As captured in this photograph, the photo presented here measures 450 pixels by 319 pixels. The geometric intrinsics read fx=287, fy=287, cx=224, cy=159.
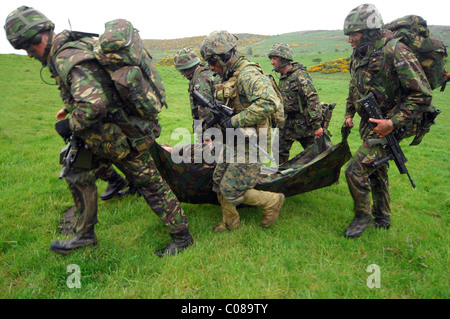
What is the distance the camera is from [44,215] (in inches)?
159

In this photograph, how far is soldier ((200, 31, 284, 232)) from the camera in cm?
325

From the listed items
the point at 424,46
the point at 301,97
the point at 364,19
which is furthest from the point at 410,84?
the point at 301,97

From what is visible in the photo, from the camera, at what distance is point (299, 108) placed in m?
5.40

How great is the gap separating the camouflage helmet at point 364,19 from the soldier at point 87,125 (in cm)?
263

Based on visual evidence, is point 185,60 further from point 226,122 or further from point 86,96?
point 86,96

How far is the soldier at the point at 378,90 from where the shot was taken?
315 cm

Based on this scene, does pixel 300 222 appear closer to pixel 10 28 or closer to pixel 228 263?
pixel 228 263

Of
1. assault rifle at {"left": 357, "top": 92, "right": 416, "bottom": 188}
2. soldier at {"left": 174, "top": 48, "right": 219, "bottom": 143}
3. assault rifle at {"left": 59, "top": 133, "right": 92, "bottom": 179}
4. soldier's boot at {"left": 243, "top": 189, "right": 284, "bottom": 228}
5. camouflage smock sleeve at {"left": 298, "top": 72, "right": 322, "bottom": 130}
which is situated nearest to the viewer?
assault rifle at {"left": 59, "top": 133, "right": 92, "bottom": 179}

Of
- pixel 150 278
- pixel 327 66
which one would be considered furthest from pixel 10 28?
pixel 327 66

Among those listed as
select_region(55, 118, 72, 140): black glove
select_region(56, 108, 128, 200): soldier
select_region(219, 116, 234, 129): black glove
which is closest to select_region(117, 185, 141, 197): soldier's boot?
select_region(56, 108, 128, 200): soldier

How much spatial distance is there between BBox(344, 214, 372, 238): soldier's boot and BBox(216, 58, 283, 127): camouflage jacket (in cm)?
178

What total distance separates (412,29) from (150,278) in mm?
4040

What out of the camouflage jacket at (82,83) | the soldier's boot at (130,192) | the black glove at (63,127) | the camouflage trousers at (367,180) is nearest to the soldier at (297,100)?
the camouflage trousers at (367,180)

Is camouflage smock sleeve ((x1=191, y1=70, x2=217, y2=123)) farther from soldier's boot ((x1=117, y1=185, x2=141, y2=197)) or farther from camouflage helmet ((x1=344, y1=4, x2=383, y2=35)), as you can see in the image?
camouflage helmet ((x1=344, y1=4, x2=383, y2=35))
